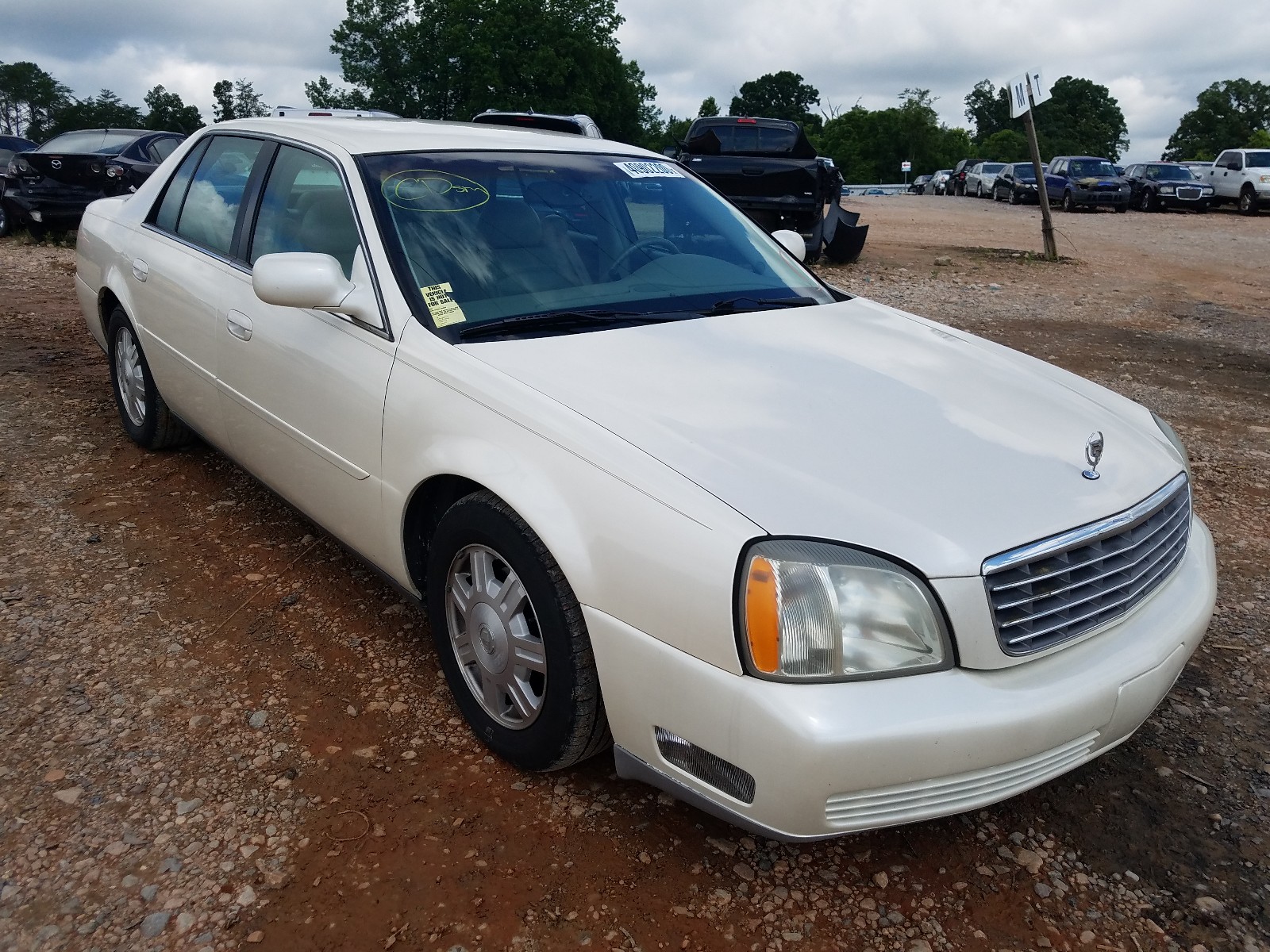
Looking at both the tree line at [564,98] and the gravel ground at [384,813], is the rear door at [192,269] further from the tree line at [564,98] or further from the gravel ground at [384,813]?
the tree line at [564,98]

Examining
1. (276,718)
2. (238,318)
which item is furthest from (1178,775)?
(238,318)

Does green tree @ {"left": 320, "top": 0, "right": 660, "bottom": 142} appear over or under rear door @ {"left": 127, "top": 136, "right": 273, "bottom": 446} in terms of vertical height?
over

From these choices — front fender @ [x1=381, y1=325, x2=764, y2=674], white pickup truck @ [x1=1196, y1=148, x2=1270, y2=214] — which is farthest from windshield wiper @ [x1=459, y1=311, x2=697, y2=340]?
white pickup truck @ [x1=1196, y1=148, x2=1270, y2=214]

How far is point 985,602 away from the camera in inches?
75.0

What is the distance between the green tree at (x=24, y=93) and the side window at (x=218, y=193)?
10905cm

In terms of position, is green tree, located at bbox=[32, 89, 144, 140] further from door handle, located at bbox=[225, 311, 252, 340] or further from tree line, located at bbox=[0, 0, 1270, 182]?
door handle, located at bbox=[225, 311, 252, 340]

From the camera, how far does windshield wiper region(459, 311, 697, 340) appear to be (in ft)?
8.55

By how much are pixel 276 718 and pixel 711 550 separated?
149cm

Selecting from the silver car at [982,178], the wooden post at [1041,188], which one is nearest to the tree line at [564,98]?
the silver car at [982,178]

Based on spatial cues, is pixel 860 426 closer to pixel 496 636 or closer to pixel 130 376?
pixel 496 636

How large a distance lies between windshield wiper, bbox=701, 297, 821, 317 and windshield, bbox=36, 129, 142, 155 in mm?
11740

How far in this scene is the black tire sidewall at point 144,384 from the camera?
4.30 m

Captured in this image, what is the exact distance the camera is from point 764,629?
186 centimetres

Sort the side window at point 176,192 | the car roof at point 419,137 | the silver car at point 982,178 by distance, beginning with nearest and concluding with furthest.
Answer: the car roof at point 419,137 < the side window at point 176,192 < the silver car at point 982,178
